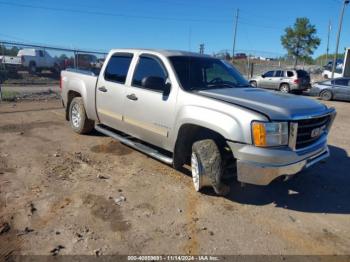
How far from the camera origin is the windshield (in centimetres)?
477

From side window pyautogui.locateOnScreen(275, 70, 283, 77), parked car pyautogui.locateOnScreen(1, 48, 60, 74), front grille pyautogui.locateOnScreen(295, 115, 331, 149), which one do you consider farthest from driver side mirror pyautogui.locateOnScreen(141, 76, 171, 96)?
parked car pyautogui.locateOnScreen(1, 48, 60, 74)

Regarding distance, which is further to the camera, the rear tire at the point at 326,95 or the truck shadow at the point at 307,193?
the rear tire at the point at 326,95

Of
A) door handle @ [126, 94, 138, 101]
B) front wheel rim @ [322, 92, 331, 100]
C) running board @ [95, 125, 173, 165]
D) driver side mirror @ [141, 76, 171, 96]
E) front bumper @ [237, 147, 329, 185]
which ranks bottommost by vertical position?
front wheel rim @ [322, 92, 331, 100]

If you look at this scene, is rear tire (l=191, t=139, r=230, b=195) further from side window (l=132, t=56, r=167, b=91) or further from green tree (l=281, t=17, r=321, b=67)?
green tree (l=281, t=17, r=321, b=67)

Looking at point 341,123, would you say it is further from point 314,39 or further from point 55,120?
point 314,39

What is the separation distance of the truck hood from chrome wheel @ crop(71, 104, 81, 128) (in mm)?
3647

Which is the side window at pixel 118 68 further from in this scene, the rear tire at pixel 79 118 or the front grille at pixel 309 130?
the front grille at pixel 309 130

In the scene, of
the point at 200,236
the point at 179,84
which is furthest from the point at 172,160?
the point at 200,236

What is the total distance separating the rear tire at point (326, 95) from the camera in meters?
18.0

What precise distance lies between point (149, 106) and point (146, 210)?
1.64 m

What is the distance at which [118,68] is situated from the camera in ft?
19.1

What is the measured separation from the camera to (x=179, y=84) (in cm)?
458

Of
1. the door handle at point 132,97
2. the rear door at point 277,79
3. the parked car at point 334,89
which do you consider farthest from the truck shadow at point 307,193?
the rear door at point 277,79

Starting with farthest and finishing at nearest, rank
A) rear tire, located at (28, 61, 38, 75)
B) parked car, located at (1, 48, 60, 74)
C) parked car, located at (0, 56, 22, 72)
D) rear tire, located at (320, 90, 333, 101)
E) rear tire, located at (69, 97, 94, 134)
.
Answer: rear tire, located at (28, 61, 38, 75) → parked car, located at (1, 48, 60, 74) → parked car, located at (0, 56, 22, 72) → rear tire, located at (320, 90, 333, 101) → rear tire, located at (69, 97, 94, 134)
